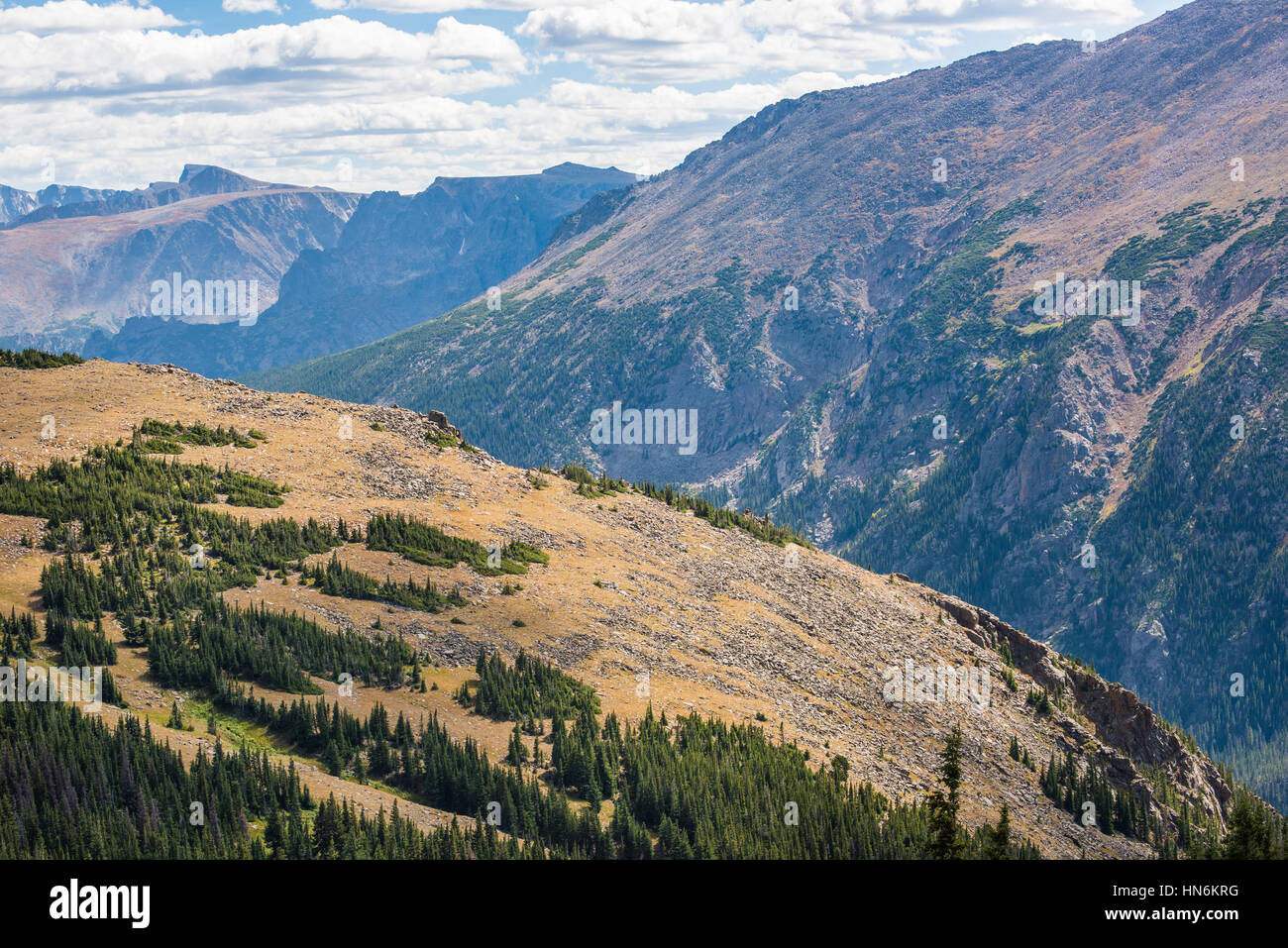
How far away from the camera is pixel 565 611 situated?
11788 cm

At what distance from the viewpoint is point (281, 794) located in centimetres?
7488

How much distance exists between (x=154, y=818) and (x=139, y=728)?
9.31m

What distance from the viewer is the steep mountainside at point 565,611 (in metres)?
97.6

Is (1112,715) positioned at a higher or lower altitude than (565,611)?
lower

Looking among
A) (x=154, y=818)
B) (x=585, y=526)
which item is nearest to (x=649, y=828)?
(x=154, y=818)

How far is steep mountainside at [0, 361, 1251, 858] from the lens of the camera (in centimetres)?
9756
